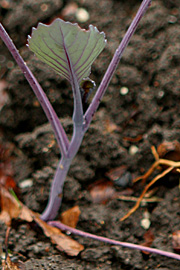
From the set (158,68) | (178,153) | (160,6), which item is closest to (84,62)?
(178,153)

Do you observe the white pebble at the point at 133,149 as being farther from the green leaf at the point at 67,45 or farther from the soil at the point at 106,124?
the green leaf at the point at 67,45

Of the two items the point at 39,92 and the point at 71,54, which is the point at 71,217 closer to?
the point at 39,92

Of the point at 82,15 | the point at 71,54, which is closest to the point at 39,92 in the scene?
the point at 71,54

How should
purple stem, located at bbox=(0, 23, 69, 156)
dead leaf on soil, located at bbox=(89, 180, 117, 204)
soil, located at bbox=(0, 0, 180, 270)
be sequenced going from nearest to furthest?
1. purple stem, located at bbox=(0, 23, 69, 156)
2. soil, located at bbox=(0, 0, 180, 270)
3. dead leaf on soil, located at bbox=(89, 180, 117, 204)

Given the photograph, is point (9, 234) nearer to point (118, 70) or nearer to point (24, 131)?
point (24, 131)

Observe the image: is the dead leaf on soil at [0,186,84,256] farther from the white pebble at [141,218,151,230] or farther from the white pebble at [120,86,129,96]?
the white pebble at [120,86,129,96]

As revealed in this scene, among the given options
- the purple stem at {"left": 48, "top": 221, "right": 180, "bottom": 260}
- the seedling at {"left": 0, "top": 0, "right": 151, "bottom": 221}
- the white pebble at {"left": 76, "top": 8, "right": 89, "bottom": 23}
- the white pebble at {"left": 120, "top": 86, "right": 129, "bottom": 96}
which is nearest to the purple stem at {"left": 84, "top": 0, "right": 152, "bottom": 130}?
the seedling at {"left": 0, "top": 0, "right": 151, "bottom": 221}
